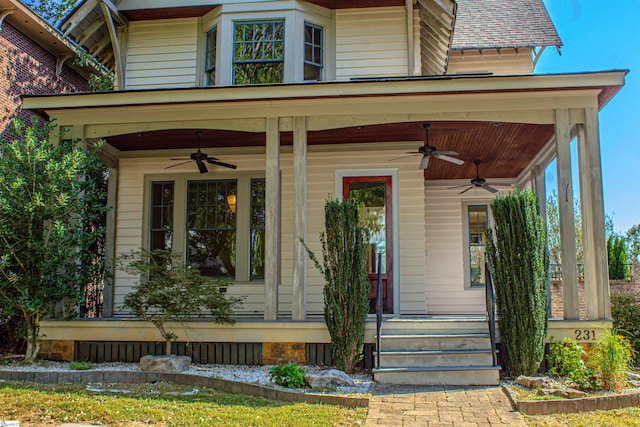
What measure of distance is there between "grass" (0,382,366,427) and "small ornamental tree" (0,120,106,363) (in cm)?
192

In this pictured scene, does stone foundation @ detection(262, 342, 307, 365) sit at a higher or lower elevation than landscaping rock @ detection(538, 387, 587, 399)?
higher

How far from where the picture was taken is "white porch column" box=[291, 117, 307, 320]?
8227 mm

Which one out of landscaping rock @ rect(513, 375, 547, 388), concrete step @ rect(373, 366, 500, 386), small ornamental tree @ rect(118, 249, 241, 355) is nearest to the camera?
landscaping rock @ rect(513, 375, 547, 388)

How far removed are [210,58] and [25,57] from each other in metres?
6.03

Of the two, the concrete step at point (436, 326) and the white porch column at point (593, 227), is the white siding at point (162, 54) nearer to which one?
the concrete step at point (436, 326)

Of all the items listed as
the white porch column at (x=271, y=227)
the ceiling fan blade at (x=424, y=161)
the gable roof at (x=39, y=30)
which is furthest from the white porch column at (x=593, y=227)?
the gable roof at (x=39, y=30)

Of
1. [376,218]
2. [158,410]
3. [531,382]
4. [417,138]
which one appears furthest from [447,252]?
[158,410]

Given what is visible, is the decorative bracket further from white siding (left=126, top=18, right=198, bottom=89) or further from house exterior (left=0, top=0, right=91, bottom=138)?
white siding (left=126, top=18, right=198, bottom=89)

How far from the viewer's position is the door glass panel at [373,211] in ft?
34.0

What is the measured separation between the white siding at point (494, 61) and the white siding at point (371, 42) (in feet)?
15.9

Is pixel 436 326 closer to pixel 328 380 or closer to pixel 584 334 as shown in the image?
pixel 584 334

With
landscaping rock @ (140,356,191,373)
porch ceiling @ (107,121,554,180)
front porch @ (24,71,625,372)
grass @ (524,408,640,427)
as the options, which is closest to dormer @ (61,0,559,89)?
porch ceiling @ (107,121,554,180)

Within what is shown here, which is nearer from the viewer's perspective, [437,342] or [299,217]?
[437,342]

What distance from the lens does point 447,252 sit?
41.6ft
